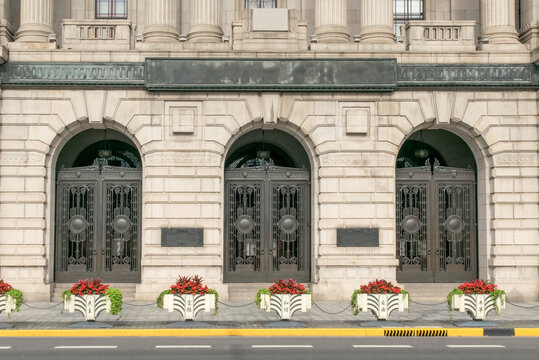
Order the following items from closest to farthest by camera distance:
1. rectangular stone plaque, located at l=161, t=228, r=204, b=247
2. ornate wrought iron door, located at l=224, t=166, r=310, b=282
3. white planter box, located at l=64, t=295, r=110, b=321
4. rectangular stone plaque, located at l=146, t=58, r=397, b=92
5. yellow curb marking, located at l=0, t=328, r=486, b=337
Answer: yellow curb marking, located at l=0, t=328, r=486, b=337 < white planter box, located at l=64, t=295, r=110, b=321 < rectangular stone plaque, located at l=161, t=228, r=204, b=247 < rectangular stone plaque, located at l=146, t=58, r=397, b=92 < ornate wrought iron door, located at l=224, t=166, r=310, b=282

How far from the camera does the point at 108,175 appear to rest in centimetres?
2477

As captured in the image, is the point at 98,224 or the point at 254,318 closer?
the point at 254,318

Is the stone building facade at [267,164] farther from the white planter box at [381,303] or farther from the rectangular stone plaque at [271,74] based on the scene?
the white planter box at [381,303]

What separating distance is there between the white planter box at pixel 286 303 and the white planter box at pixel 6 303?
6249mm

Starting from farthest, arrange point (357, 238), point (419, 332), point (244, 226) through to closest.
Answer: point (244, 226)
point (357, 238)
point (419, 332)

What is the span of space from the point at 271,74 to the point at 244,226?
497cm

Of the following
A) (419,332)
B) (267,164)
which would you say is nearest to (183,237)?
(267,164)

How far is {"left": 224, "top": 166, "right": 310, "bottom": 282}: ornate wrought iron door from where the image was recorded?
24.6 metres

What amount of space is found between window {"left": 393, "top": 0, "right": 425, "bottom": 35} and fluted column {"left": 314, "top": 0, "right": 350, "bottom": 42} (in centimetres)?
296

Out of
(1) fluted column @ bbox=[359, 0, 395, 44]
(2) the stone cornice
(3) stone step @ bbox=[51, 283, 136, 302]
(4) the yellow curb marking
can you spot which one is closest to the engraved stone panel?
(2) the stone cornice

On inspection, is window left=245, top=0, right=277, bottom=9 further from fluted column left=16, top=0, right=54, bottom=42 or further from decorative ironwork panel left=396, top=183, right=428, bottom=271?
decorative ironwork panel left=396, top=183, right=428, bottom=271

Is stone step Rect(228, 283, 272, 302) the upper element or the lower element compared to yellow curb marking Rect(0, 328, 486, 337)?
upper

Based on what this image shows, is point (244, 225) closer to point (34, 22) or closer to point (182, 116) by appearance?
point (182, 116)

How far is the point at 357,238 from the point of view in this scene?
23516 mm
